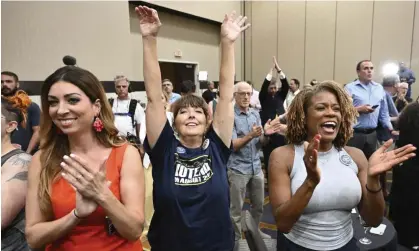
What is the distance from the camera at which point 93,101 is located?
1284 millimetres

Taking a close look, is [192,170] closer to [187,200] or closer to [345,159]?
[187,200]

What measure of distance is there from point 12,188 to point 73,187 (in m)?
0.34

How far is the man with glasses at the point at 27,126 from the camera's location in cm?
303

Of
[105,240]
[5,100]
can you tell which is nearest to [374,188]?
[105,240]

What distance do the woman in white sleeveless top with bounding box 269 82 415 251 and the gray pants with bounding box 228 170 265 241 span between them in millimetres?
1421

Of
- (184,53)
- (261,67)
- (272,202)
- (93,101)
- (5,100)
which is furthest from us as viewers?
(261,67)

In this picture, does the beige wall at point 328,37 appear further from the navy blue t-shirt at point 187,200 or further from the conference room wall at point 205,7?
the navy blue t-shirt at point 187,200

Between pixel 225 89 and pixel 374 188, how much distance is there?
84 centimetres

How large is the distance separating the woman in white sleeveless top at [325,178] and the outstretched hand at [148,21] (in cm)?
79

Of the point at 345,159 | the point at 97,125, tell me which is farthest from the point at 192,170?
the point at 345,159

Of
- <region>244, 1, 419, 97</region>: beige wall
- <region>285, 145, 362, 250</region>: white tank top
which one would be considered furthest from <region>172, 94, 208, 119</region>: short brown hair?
<region>244, 1, 419, 97</region>: beige wall

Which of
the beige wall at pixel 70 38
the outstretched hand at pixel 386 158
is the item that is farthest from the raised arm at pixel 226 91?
the beige wall at pixel 70 38

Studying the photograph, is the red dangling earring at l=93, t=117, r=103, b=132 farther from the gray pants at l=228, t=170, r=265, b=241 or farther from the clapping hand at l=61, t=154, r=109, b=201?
the gray pants at l=228, t=170, r=265, b=241

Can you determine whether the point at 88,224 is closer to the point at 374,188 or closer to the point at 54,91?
the point at 54,91
